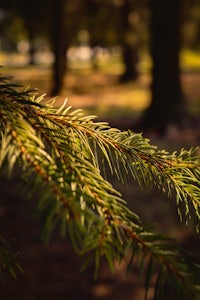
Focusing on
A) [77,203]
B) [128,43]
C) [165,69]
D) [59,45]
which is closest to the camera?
[77,203]

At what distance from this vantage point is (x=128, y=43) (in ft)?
67.1

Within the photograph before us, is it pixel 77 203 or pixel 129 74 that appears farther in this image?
pixel 129 74

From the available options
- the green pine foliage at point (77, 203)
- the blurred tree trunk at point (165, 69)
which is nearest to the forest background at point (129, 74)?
the blurred tree trunk at point (165, 69)

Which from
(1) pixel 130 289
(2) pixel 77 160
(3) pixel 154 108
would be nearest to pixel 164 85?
(3) pixel 154 108

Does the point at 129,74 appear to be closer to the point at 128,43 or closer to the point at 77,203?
the point at 128,43

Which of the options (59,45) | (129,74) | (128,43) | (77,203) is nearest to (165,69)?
(59,45)

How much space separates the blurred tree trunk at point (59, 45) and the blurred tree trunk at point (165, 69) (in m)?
7.33

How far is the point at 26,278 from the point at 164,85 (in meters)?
7.58

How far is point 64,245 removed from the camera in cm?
555

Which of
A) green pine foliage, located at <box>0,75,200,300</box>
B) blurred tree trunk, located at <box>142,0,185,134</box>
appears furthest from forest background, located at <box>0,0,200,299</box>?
green pine foliage, located at <box>0,75,200,300</box>

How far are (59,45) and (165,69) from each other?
827 centimetres

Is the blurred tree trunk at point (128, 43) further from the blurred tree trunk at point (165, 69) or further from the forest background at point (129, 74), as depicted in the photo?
the blurred tree trunk at point (165, 69)

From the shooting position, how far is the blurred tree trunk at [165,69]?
10.6 metres

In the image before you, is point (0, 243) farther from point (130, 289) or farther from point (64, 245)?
point (64, 245)
